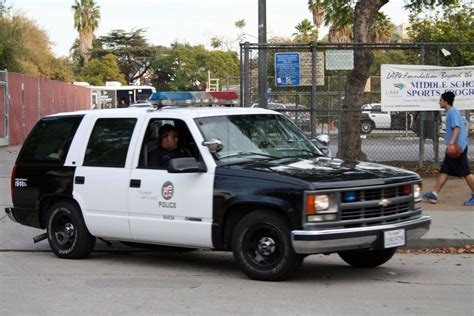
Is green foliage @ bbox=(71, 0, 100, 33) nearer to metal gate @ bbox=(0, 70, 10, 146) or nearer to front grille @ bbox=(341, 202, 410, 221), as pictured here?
metal gate @ bbox=(0, 70, 10, 146)

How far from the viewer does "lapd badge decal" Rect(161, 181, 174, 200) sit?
8133mm

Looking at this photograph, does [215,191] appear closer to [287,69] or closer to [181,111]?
[181,111]

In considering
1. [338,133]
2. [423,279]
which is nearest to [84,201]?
[423,279]

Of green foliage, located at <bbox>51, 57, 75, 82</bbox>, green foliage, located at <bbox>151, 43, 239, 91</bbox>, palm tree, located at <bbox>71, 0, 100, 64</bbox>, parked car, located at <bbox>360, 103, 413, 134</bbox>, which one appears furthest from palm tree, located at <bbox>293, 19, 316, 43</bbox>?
parked car, located at <bbox>360, 103, 413, 134</bbox>

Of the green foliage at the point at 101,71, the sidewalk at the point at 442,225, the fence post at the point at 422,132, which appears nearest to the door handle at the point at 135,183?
the sidewalk at the point at 442,225

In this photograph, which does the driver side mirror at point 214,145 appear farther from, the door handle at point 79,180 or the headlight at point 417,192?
the headlight at point 417,192

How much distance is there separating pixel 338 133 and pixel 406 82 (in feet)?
5.48

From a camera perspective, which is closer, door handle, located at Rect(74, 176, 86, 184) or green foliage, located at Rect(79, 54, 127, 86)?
door handle, located at Rect(74, 176, 86, 184)

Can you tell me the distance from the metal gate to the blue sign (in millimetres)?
15013

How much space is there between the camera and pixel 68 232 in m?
9.20

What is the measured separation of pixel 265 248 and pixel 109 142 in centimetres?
249

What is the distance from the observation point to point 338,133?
1507 centimetres

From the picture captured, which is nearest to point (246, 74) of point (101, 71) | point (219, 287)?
point (219, 287)

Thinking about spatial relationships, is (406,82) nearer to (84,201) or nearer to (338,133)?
(338,133)
